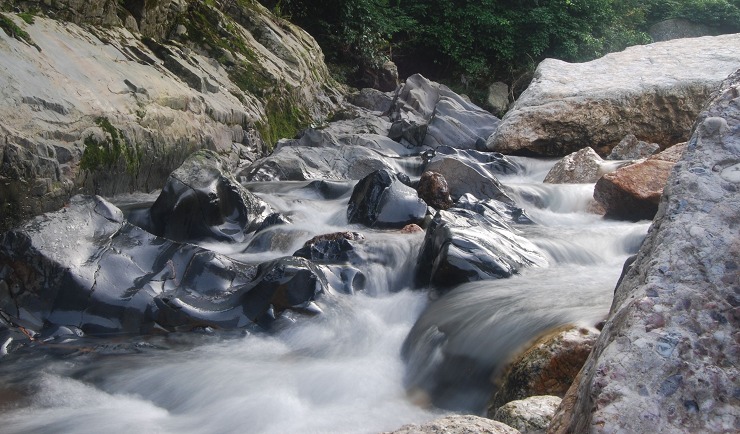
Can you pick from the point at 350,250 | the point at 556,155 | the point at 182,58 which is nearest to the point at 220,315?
the point at 350,250

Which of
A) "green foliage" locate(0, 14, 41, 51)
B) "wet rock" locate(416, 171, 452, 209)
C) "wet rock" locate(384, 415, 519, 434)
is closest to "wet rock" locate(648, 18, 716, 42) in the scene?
"wet rock" locate(416, 171, 452, 209)

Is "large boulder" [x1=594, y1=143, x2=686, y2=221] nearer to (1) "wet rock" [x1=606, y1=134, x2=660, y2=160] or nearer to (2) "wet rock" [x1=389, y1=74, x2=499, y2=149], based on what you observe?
(1) "wet rock" [x1=606, y1=134, x2=660, y2=160]

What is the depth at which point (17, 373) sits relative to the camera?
331 centimetres

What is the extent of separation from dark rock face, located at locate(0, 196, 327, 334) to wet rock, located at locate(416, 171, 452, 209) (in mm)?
2407

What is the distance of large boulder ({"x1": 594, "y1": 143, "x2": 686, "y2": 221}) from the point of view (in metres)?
6.36

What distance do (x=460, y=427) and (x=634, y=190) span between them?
4.92m

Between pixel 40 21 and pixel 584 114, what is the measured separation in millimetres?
7411

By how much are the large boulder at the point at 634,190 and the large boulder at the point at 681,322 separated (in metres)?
4.35

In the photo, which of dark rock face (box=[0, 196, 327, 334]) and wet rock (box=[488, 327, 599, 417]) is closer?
wet rock (box=[488, 327, 599, 417])

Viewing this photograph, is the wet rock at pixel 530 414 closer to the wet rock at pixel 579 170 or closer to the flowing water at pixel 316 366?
the flowing water at pixel 316 366

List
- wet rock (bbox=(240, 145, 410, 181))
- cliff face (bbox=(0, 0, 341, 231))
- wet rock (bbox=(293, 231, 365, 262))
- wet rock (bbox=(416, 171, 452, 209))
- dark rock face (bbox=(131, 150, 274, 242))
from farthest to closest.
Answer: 1. wet rock (bbox=(240, 145, 410, 181))
2. wet rock (bbox=(416, 171, 452, 209))
3. dark rock face (bbox=(131, 150, 274, 242))
4. cliff face (bbox=(0, 0, 341, 231))
5. wet rock (bbox=(293, 231, 365, 262))

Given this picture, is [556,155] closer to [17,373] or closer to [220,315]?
[220,315]

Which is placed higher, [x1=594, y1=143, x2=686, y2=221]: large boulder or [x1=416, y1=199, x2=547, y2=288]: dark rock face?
[x1=594, y1=143, x2=686, y2=221]: large boulder

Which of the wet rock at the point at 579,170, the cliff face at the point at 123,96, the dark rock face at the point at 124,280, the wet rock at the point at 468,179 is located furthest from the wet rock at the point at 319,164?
the dark rock face at the point at 124,280
